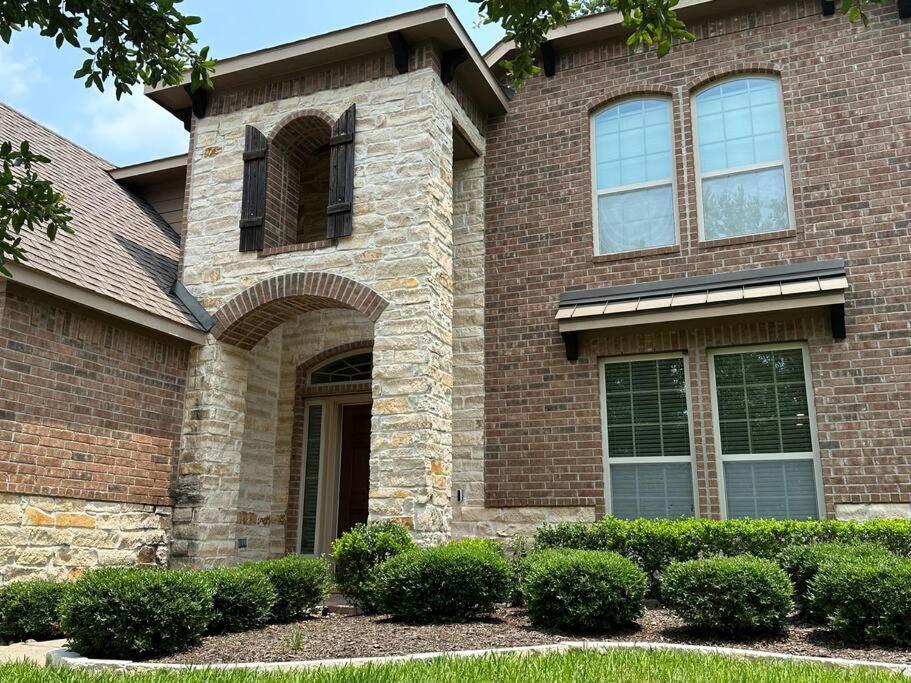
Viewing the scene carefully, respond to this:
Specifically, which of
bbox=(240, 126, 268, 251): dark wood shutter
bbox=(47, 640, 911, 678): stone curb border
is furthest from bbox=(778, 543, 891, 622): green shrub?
bbox=(240, 126, 268, 251): dark wood shutter

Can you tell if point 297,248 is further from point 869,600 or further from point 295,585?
point 869,600

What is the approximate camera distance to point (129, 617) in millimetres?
5738

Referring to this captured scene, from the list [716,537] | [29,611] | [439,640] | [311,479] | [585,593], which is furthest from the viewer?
[311,479]

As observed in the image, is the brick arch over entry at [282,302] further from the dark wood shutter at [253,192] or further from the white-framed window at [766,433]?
the white-framed window at [766,433]

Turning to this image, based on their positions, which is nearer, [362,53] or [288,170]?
[362,53]

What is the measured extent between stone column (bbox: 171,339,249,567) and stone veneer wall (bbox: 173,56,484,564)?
0.02m

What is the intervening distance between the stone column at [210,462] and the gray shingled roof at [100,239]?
696 millimetres

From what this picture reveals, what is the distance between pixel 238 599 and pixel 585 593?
2.90 m

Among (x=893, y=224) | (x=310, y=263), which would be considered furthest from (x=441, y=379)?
(x=893, y=224)

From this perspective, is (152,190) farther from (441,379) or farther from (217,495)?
(441,379)

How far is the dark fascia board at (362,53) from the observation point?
9758mm

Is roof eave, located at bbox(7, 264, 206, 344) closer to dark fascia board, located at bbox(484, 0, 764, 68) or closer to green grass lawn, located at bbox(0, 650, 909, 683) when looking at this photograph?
green grass lawn, located at bbox(0, 650, 909, 683)

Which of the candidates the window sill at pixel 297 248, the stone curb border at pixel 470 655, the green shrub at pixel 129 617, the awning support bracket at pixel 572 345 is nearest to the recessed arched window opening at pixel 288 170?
the window sill at pixel 297 248

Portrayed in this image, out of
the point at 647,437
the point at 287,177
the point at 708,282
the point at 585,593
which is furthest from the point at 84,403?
the point at 708,282
